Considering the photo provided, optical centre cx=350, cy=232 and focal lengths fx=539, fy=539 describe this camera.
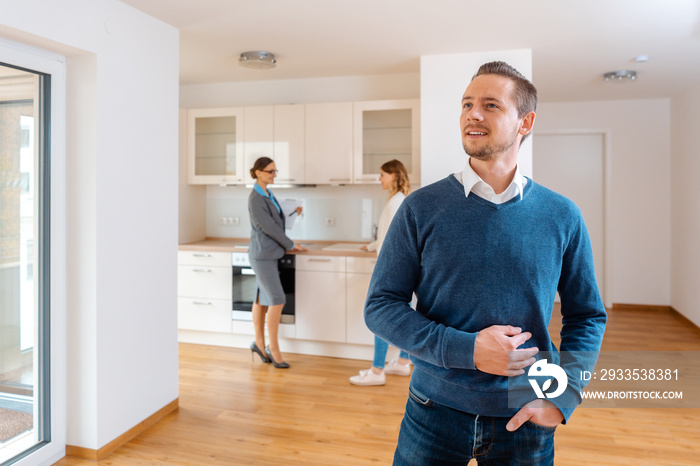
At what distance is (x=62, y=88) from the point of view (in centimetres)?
263

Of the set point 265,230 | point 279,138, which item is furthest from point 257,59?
point 265,230

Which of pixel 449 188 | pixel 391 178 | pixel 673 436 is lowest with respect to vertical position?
pixel 673 436

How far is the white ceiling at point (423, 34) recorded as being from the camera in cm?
299

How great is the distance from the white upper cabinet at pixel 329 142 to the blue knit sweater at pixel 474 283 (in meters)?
3.36

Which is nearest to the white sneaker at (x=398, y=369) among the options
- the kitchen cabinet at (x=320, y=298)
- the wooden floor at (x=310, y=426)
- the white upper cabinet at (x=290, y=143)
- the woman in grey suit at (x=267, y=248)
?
the wooden floor at (x=310, y=426)

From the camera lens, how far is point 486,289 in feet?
3.78

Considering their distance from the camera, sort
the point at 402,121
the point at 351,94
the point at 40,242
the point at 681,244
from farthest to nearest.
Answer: the point at 681,244, the point at 351,94, the point at 402,121, the point at 40,242

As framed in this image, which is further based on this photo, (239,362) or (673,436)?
(239,362)

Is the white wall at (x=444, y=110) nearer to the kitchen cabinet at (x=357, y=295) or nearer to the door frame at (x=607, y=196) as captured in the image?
the kitchen cabinet at (x=357, y=295)

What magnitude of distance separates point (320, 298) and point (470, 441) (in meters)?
3.20

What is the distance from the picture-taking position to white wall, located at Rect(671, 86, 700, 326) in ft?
17.0

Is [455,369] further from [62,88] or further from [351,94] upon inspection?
[351,94]

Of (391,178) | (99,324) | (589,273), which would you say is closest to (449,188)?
Result: (589,273)

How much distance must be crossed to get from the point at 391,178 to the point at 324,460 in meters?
1.92
